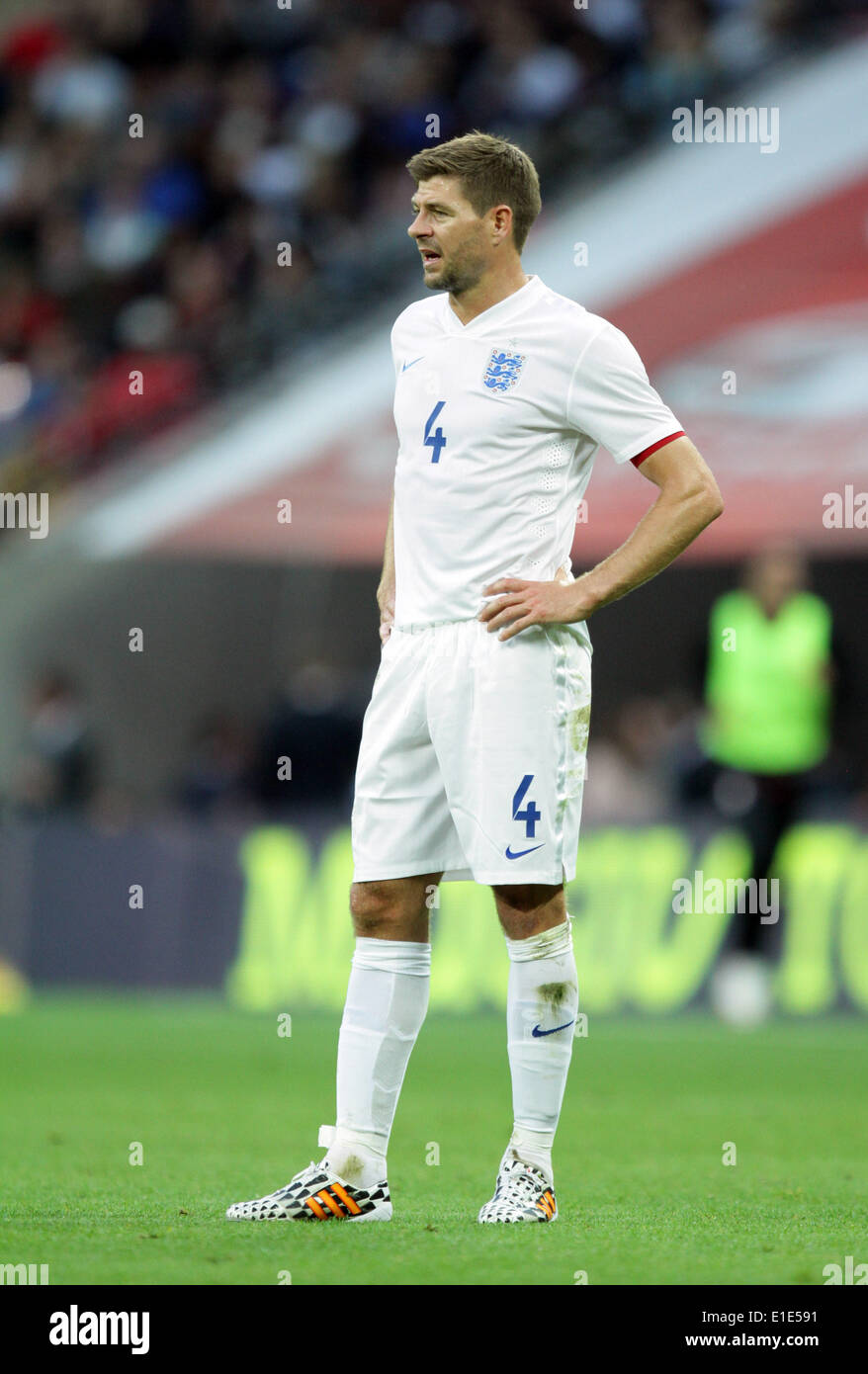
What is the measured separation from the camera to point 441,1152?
20.3ft

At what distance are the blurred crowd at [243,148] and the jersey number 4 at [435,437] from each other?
1001 centimetres

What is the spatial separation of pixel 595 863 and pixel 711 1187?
6007 millimetres

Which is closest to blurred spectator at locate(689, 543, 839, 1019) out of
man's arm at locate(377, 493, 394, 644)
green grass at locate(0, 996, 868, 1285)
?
green grass at locate(0, 996, 868, 1285)

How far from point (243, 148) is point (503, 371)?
13.3 m

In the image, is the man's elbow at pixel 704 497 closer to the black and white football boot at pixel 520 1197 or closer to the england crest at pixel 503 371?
the england crest at pixel 503 371

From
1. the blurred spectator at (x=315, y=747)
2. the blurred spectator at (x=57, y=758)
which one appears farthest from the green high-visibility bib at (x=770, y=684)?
the blurred spectator at (x=57, y=758)

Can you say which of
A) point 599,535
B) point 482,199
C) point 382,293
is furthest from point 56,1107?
point 382,293

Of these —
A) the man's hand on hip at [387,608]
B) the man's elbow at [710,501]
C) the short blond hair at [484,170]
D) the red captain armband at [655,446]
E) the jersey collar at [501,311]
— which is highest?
the short blond hair at [484,170]

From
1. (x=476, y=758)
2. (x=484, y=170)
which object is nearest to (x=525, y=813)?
(x=476, y=758)

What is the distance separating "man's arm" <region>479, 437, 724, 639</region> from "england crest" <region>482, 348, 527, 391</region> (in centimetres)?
35

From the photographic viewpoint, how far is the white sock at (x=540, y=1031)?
15.9 feet

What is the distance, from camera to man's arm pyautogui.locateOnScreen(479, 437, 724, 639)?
4.76 m

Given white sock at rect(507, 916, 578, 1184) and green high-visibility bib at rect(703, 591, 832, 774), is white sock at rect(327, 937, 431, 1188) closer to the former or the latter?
white sock at rect(507, 916, 578, 1184)

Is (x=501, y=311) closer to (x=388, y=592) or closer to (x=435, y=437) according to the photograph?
(x=435, y=437)
